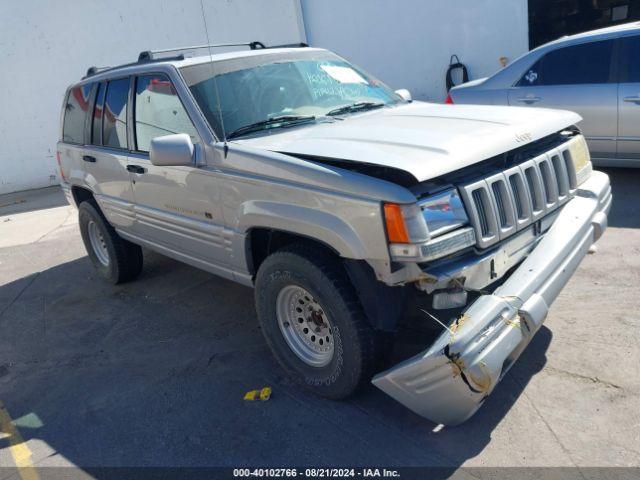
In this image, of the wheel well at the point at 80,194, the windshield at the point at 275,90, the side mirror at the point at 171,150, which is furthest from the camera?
the wheel well at the point at 80,194

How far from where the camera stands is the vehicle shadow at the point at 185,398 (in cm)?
320

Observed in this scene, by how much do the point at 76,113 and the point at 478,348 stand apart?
15.4 ft

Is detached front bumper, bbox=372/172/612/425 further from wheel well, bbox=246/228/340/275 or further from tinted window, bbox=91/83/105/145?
tinted window, bbox=91/83/105/145

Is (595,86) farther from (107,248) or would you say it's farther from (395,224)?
(107,248)

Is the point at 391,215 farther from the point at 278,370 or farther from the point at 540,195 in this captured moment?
the point at 278,370

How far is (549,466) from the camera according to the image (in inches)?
112

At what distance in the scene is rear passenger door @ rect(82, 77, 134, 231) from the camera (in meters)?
5.00

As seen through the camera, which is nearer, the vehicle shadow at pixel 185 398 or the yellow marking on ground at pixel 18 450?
the vehicle shadow at pixel 185 398

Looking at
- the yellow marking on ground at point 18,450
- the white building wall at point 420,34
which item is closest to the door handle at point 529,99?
the white building wall at point 420,34

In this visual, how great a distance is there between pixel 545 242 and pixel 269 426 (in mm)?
1816

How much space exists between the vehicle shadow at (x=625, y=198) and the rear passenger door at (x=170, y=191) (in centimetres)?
380

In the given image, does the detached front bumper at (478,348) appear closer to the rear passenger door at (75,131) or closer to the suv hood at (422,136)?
the suv hood at (422,136)

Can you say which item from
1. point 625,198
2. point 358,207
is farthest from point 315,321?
point 625,198

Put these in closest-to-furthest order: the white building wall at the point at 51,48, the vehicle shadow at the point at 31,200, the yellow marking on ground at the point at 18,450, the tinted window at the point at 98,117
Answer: the yellow marking on ground at the point at 18,450, the tinted window at the point at 98,117, the vehicle shadow at the point at 31,200, the white building wall at the point at 51,48
